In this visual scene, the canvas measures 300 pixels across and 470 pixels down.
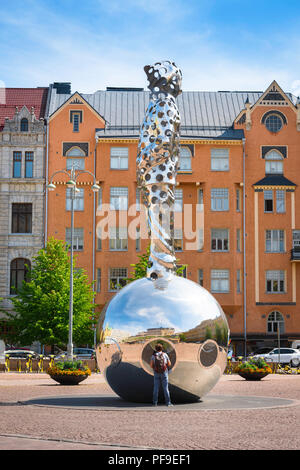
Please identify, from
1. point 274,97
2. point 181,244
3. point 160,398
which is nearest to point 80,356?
point 181,244

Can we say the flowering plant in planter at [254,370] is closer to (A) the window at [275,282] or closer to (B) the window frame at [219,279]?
(B) the window frame at [219,279]

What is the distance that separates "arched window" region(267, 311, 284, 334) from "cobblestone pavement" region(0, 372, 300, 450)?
131ft

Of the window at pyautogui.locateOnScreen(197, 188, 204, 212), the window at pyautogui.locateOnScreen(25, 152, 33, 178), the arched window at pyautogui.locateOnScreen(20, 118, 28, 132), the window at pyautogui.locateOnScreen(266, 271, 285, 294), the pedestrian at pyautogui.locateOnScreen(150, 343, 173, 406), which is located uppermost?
the arched window at pyautogui.locateOnScreen(20, 118, 28, 132)

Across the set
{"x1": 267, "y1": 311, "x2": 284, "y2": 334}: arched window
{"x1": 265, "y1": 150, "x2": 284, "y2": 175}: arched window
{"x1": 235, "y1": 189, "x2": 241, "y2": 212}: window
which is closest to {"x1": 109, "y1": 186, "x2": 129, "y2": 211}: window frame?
{"x1": 235, "y1": 189, "x2": 241, "y2": 212}: window

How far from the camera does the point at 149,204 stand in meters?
18.2

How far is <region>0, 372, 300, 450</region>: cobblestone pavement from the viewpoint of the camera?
10.7 metres

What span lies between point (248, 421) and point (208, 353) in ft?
9.43

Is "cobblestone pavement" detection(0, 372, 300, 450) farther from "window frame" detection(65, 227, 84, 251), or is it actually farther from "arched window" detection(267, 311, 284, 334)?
"arched window" detection(267, 311, 284, 334)

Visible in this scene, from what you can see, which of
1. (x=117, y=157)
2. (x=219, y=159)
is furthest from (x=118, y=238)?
(x=219, y=159)

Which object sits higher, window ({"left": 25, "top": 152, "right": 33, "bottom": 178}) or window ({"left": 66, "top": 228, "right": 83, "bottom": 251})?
window ({"left": 25, "top": 152, "right": 33, "bottom": 178})

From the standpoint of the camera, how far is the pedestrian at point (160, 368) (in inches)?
620

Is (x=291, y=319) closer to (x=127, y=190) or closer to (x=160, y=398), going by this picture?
(x=127, y=190)

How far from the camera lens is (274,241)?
5753 cm

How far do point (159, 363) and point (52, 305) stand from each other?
104 ft
